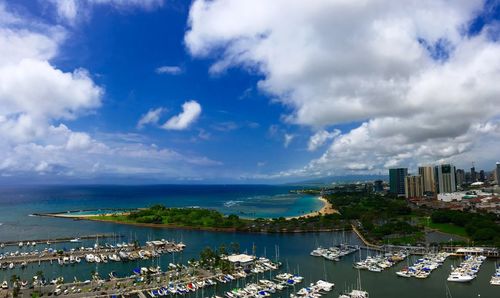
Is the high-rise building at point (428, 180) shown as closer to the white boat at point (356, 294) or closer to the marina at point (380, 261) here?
the marina at point (380, 261)

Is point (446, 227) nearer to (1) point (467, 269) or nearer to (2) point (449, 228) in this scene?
(2) point (449, 228)

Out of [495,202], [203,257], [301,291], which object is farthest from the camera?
[495,202]

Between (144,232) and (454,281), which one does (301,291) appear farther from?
(144,232)

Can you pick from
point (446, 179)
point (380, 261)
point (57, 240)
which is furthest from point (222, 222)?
point (446, 179)

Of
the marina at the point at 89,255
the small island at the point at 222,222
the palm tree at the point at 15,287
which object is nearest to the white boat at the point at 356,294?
the marina at the point at 89,255

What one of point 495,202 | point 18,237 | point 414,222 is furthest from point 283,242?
point 495,202
